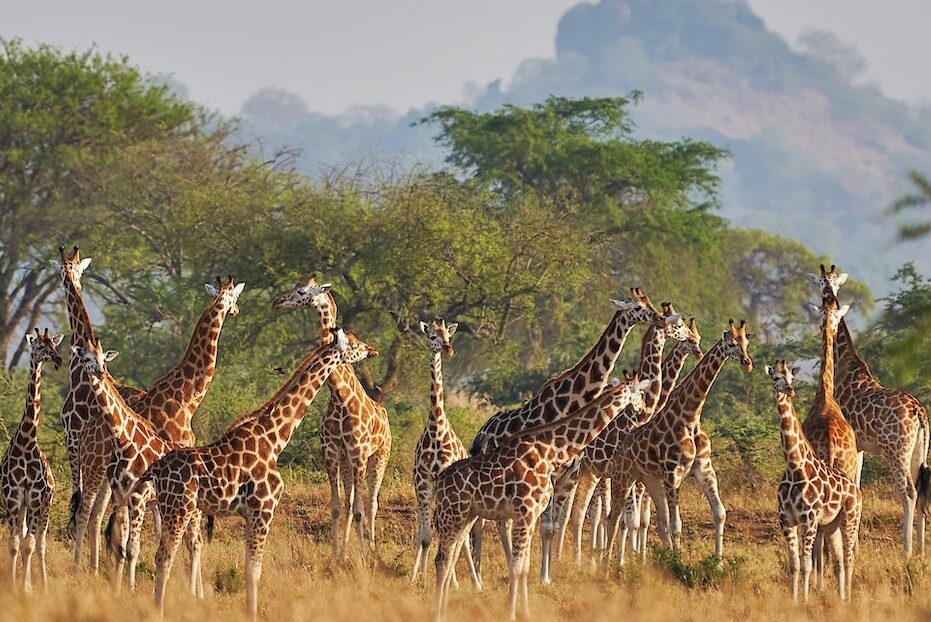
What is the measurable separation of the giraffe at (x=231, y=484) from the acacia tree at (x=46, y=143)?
78.1 ft

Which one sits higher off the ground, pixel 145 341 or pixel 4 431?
pixel 145 341

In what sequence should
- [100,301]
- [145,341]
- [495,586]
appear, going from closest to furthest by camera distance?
[495,586] → [145,341] → [100,301]

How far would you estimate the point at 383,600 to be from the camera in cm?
1238

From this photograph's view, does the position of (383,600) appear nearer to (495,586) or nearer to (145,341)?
(495,586)

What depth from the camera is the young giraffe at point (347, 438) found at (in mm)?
15234

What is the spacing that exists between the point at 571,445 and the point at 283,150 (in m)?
28.6

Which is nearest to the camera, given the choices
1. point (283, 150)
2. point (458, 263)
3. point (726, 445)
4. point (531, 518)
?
point (531, 518)

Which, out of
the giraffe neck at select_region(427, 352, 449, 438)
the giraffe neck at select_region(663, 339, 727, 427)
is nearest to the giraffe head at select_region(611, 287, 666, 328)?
the giraffe neck at select_region(663, 339, 727, 427)

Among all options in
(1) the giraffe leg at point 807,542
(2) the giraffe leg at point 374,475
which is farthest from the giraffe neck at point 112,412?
(1) the giraffe leg at point 807,542

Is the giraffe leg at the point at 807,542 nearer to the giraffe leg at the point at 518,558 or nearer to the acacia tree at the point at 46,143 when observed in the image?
the giraffe leg at the point at 518,558

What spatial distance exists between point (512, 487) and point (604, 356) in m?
2.66

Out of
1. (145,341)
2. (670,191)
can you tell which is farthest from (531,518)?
(670,191)

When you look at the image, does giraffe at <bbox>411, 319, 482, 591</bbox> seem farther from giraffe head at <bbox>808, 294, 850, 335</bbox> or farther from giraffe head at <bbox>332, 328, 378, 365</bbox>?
giraffe head at <bbox>808, 294, 850, 335</bbox>

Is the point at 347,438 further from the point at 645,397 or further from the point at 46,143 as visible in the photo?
the point at 46,143
